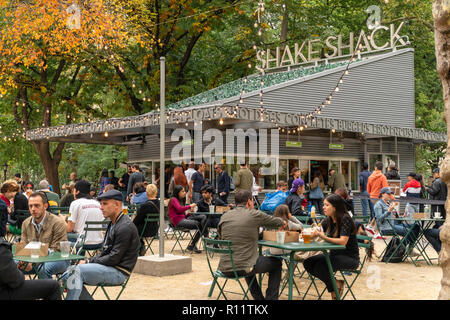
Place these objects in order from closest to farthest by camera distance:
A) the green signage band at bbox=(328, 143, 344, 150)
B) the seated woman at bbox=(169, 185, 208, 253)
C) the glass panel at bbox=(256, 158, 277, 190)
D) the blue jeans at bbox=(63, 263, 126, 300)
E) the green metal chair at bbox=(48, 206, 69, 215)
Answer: the blue jeans at bbox=(63, 263, 126, 300)
the seated woman at bbox=(169, 185, 208, 253)
the green metal chair at bbox=(48, 206, 69, 215)
the glass panel at bbox=(256, 158, 277, 190)
the green signage band at bbox=(328, 143, 344, 150)

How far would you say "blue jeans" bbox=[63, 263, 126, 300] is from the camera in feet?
17.6

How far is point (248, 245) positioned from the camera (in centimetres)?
665

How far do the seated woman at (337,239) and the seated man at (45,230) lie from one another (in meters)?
2.86

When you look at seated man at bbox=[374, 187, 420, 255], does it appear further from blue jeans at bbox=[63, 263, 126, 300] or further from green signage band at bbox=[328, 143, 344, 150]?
green signage band at bbox=[328, 143, 344, 150]

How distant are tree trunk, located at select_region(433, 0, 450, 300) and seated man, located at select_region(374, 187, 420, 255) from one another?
598 centimetres

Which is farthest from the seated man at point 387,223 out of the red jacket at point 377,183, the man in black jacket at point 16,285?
the man in black jacket at point 16,285

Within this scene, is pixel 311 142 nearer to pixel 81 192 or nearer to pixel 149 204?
pixel 149 204

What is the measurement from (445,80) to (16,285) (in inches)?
148

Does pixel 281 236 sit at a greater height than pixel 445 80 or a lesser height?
lesser

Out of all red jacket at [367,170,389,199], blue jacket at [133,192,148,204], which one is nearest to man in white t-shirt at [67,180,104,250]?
blue jacket at [133,192,148,204]

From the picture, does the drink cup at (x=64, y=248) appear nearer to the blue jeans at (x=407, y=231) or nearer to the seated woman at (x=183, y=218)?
the seated woman at (x=183, y=218)

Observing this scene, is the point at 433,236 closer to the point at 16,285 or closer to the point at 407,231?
the point at 407,231

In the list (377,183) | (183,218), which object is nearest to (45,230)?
(183,218)

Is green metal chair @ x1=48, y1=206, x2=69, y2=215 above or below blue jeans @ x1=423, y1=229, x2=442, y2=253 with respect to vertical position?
above
